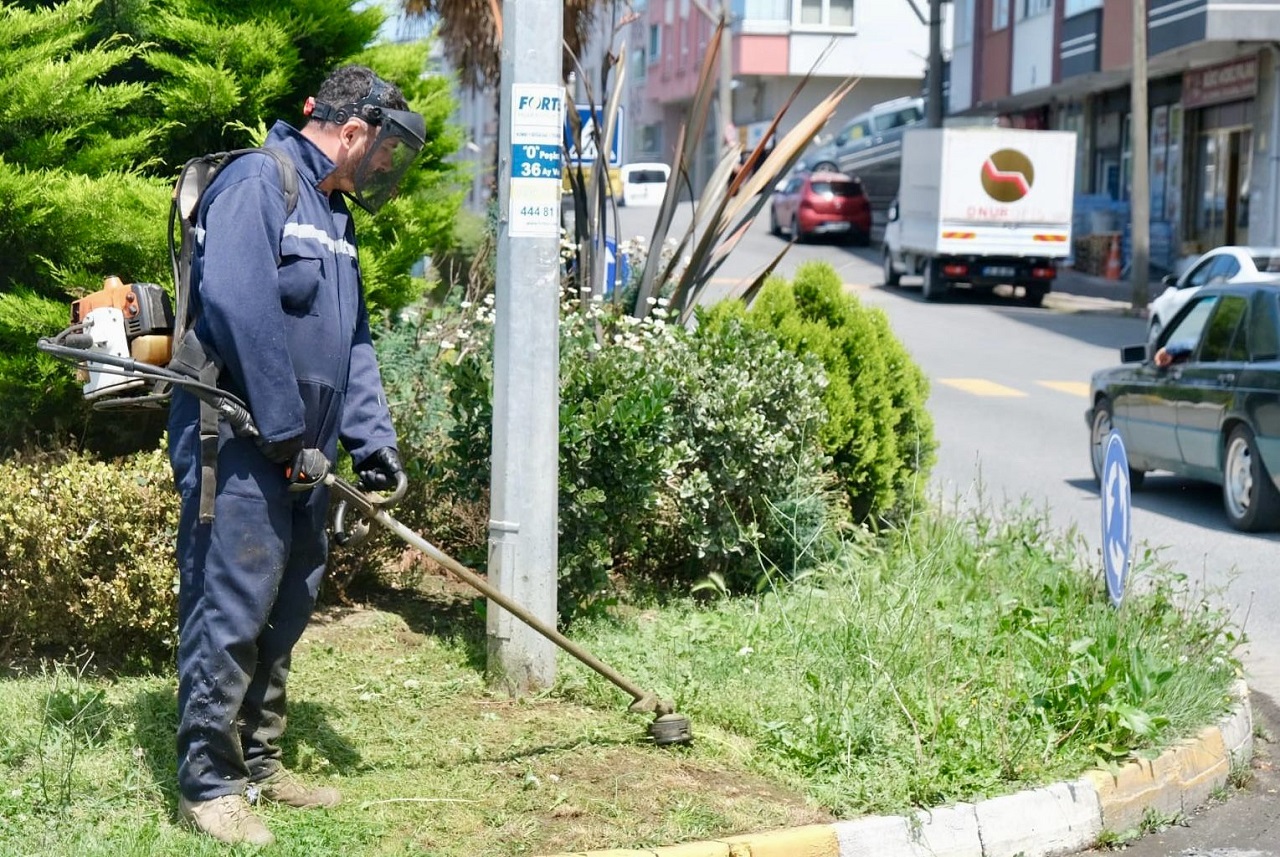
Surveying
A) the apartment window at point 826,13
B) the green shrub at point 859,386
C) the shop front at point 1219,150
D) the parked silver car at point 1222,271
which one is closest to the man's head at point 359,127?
the green shrub at point 859,386

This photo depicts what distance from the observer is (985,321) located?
25.8 metres

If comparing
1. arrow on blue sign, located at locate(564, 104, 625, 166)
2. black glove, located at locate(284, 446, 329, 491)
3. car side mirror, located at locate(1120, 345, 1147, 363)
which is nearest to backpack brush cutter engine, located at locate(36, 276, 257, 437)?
black glove, located at locate(284, 446, 329, 491)

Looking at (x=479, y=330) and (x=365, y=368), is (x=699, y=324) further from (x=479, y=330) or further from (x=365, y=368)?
(x=365, y=368)

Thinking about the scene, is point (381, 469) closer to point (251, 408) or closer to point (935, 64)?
point (251, 408)

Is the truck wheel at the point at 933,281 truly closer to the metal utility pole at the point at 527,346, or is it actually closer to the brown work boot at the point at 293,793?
the metal utility pole at the point at 527,346

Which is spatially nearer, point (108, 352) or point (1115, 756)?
point (108, 352)

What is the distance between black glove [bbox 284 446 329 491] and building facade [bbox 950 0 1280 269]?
2467 centimetres

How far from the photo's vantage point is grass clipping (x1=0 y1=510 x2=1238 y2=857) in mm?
4543

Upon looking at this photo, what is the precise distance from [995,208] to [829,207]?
435 inches

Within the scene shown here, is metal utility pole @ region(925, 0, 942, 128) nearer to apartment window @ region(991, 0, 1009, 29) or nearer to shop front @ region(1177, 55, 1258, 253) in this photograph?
apartment window @ region(991, 0, 1009, 29)

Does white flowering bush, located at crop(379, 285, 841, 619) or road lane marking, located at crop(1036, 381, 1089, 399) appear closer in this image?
white flowering bush, located at crop(379, 285, 841, 619)

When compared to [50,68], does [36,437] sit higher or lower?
lower

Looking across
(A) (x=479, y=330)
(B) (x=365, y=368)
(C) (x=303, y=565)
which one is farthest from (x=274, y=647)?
(A) (x=479, y=330)

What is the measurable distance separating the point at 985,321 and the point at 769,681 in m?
21.0
